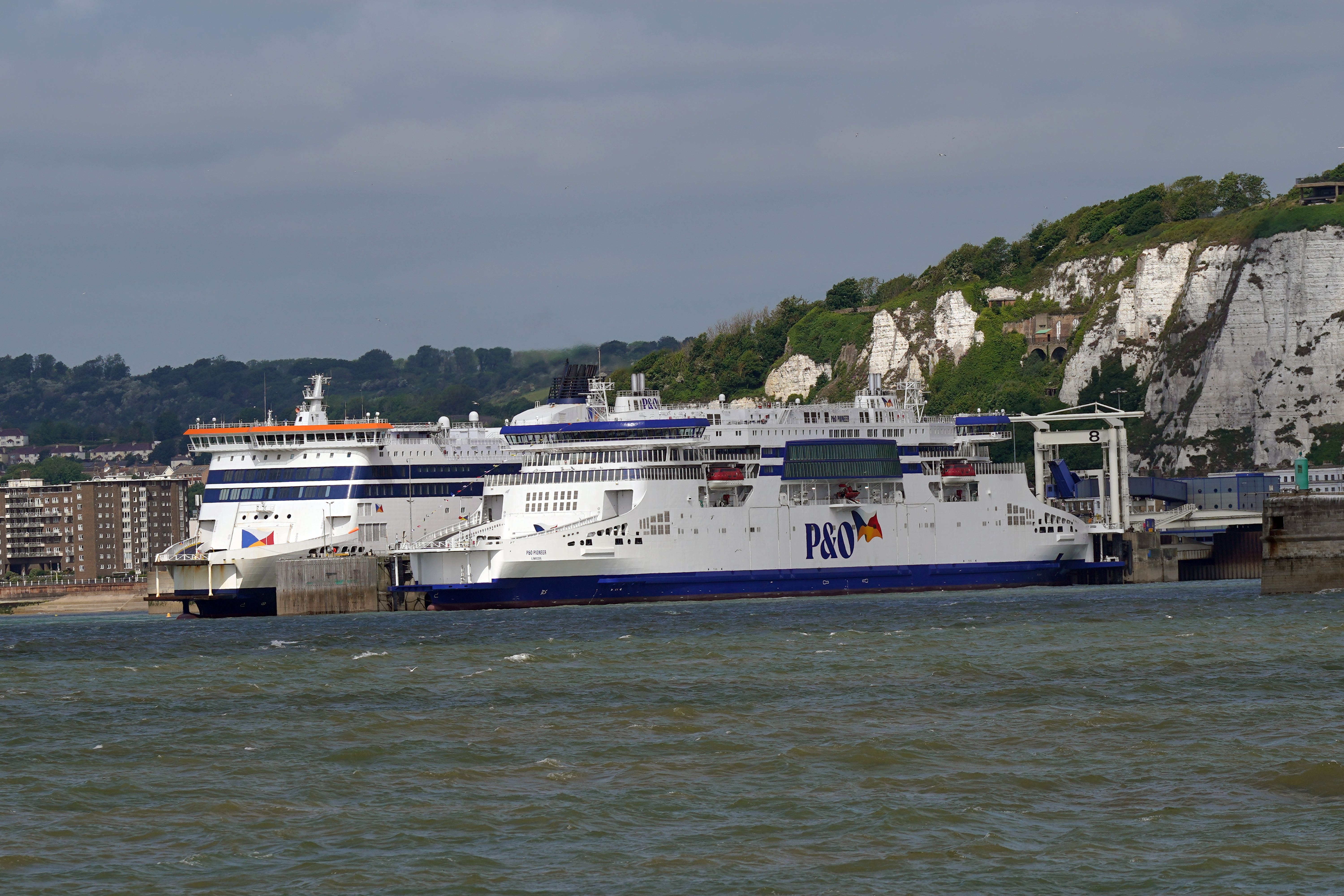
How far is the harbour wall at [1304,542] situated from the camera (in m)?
54.2

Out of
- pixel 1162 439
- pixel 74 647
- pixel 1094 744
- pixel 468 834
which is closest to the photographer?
pixel 468 834

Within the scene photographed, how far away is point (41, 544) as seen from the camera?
148875 mm

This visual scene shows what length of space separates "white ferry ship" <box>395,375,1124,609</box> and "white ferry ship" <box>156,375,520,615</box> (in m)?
5.12

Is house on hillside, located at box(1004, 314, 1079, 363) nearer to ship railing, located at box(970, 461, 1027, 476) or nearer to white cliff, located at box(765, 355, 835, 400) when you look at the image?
white cliff, located at box(765, 355, 835, 400)

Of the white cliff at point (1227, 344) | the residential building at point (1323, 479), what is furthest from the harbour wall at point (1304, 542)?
the white cliff at point (1227, 344)

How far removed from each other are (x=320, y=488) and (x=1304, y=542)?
4307cm

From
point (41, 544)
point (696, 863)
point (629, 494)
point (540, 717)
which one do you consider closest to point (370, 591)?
point (629, 494)

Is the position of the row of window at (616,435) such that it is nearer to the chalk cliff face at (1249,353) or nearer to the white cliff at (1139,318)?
the chalk cliff face at (1249,353)

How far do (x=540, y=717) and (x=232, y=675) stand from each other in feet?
42.1

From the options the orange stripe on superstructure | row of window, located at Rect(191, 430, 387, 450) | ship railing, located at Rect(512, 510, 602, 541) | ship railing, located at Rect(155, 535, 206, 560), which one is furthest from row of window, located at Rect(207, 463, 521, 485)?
ship railing, located at Rect(512, 510, 602, 541)

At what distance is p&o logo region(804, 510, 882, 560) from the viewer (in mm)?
73500

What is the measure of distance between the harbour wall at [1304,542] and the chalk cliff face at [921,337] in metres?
75.5

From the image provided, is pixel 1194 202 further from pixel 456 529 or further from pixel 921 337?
pixel 456 529

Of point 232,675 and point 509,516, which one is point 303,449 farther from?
point 232,675
